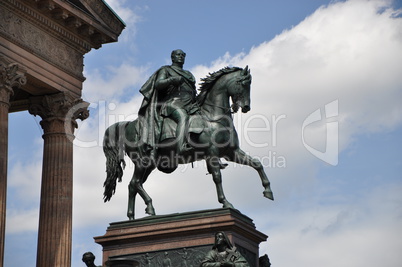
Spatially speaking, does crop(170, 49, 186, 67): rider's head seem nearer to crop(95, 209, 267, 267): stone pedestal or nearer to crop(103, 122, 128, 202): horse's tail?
crop(103, 122, 128, 202): horse's tail

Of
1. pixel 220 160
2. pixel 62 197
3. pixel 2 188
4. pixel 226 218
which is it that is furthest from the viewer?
pixel 62 197

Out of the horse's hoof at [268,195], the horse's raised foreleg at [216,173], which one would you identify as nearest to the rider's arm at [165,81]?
the horse's raised foreleg at [216,173]

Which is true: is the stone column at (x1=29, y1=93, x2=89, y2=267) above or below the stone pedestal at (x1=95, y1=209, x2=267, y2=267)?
above

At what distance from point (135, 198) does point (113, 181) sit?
915 mm

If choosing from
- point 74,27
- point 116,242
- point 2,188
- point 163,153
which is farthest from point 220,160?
point 74,27

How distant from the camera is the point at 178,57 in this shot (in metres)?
30.2

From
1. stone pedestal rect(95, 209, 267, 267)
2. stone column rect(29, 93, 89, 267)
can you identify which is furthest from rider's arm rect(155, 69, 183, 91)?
stone column rect(29, 93, 89, 267)

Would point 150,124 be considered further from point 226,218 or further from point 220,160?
point 226,218

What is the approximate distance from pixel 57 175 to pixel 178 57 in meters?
13.0

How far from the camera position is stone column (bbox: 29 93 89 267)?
134 feet

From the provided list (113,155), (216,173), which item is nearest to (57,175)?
(113,155)

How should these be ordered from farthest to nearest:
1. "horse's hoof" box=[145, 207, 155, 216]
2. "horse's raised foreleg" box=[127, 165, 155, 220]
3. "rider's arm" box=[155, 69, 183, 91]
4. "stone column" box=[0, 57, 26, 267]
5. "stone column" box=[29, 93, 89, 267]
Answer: "stone column" box=[29, 93, 89, 267] → "stone column" box=[0, 57, 26, 267] → "rider's arm" box=[155, 69, 183, 91] → "horse's raised foreleg" box=[127, 165, 155, 220] → "horse's hoof" box=[145, 207, 155, 216]

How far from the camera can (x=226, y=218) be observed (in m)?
26.0

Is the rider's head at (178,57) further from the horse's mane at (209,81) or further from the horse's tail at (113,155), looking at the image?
the horse's tail at (113,155)
